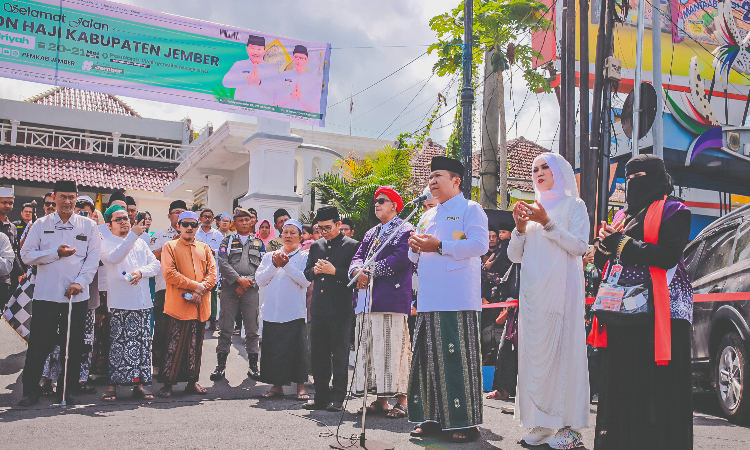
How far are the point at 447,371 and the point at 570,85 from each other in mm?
7216

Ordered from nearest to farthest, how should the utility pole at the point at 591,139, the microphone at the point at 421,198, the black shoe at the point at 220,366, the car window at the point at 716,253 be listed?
the microphone at the point at 421,198, the car window at the point at 716,253, the black shoe at the point at 220,366, the utility pole at the point at 591,139

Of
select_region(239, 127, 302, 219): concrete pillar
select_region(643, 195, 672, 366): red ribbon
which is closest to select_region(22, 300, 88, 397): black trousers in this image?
select_region(643, 195, 672, 366): red ribbon

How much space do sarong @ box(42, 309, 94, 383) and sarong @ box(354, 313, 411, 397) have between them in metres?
2.94

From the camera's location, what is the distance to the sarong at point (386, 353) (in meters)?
5.94

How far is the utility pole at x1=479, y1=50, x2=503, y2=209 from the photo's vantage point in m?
12.7

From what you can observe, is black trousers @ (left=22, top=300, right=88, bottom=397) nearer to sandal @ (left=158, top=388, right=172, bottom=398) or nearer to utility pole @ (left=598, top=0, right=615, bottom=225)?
sandal @ (left=158, top=388, right=172, bottom=398)

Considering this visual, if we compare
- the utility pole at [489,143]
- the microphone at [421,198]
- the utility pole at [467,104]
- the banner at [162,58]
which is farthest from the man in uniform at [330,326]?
the utility pole at [489,143]

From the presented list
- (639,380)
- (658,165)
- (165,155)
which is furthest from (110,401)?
(165,155)

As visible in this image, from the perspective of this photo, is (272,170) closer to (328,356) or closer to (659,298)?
(328,356)

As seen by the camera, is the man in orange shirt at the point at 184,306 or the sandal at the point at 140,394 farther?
the man in orange shirt at the point at 184,306

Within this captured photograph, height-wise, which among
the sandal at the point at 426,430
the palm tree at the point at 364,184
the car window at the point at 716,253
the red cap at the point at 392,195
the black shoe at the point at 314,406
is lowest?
the black shoe at the point at 314,406

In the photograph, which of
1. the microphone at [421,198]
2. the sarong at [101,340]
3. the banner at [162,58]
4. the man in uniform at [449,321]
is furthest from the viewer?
the banner at [162,58]

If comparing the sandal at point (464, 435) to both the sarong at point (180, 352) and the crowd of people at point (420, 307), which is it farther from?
the sarong at point (180, 352)

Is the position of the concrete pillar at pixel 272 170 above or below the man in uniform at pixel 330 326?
above
